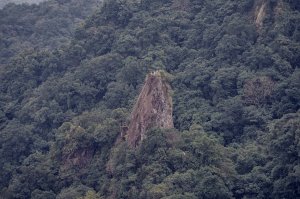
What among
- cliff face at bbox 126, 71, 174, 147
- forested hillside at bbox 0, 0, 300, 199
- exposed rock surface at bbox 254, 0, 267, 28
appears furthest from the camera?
exposed rock surface at bbox 254, 0, 267, 28

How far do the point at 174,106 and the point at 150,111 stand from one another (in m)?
5.11

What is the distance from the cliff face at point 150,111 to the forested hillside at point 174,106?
32.2 inches

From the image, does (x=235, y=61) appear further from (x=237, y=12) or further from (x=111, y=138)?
(x=111, y=138)

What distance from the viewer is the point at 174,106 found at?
35.6 meters

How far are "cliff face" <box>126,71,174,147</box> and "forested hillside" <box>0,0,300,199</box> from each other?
2.68 ft

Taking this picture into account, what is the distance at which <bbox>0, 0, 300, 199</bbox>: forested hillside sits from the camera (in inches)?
1112

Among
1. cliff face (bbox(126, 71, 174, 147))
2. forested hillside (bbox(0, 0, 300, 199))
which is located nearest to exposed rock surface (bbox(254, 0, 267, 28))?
forested hillside (bbox(0, 0, 300, 199))

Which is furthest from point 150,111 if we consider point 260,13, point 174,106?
point 260,13

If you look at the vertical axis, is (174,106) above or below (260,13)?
below

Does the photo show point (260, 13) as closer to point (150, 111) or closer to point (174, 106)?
point (174, 106)

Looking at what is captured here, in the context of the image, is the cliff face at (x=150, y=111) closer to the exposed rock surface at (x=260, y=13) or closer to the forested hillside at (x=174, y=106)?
the forested hillside at (x=174, y=106)

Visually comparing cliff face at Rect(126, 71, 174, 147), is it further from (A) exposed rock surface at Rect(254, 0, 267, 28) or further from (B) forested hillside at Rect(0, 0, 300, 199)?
(A) exposed rock surface at Rect(254, 0, 267, 28)

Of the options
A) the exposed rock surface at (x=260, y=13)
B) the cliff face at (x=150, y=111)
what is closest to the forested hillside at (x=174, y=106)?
the exposed rock surface at (x=260, y=13)

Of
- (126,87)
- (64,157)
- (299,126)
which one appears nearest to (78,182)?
(64,157)
